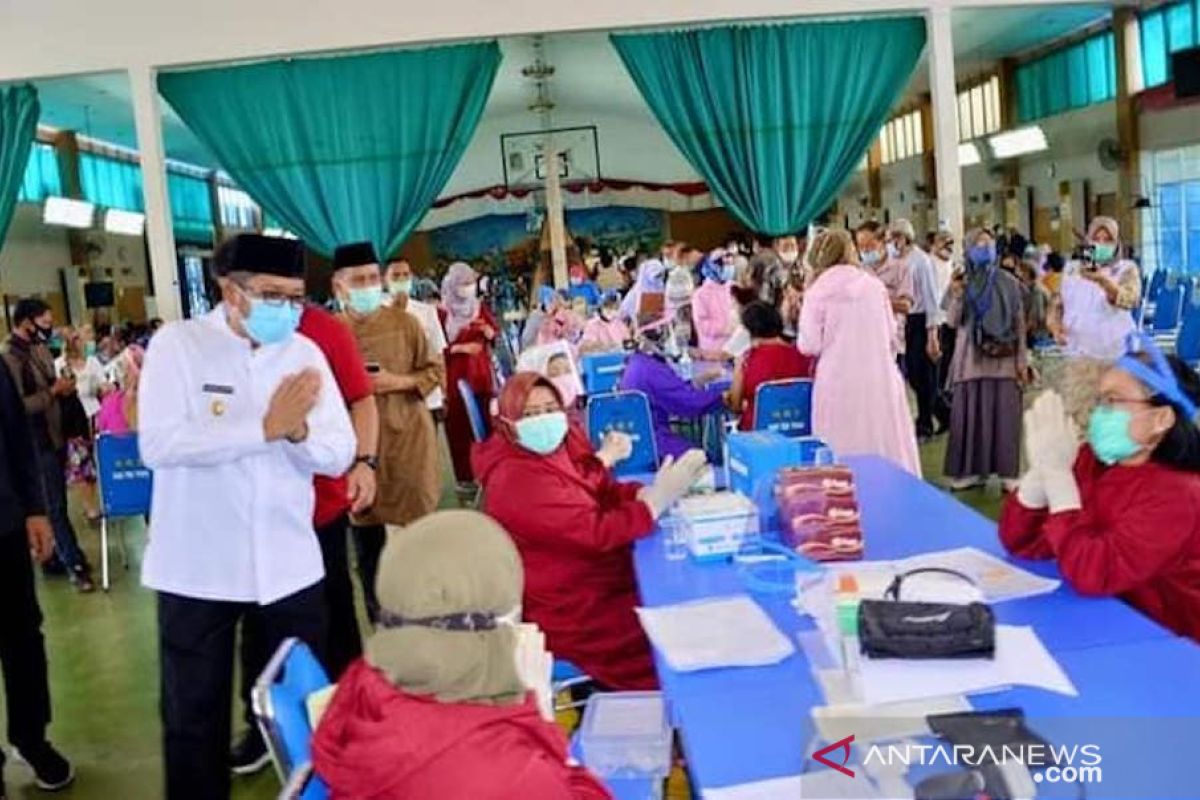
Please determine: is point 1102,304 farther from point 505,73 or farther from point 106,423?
point 505,73

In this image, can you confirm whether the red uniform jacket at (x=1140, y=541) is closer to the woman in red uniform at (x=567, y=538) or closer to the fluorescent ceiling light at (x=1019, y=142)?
the woman in red uniform at (x=567, y=538)

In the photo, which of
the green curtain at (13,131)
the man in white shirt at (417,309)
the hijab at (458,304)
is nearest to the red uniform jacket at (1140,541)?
the man in white shirt at (417,309)

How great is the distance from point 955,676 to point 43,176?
14.5 m

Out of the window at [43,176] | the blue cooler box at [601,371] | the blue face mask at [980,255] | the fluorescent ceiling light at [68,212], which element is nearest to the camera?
the blue face mask at [980,255]

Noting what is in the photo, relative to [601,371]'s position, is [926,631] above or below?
below

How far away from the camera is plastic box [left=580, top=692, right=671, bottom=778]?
1974 millimetres

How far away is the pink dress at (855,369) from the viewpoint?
183 inches

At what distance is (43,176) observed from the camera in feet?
45.7

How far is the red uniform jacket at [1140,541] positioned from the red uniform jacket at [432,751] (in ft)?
3.68

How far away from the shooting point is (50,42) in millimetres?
6922

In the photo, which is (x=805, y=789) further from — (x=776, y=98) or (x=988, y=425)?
(x=776, y=98)

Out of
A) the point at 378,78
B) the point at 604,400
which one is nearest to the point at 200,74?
the point at 378,78

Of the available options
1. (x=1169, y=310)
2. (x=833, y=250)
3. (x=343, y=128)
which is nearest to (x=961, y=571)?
(x=833, y=250)

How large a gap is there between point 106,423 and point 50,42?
8.05 feet
